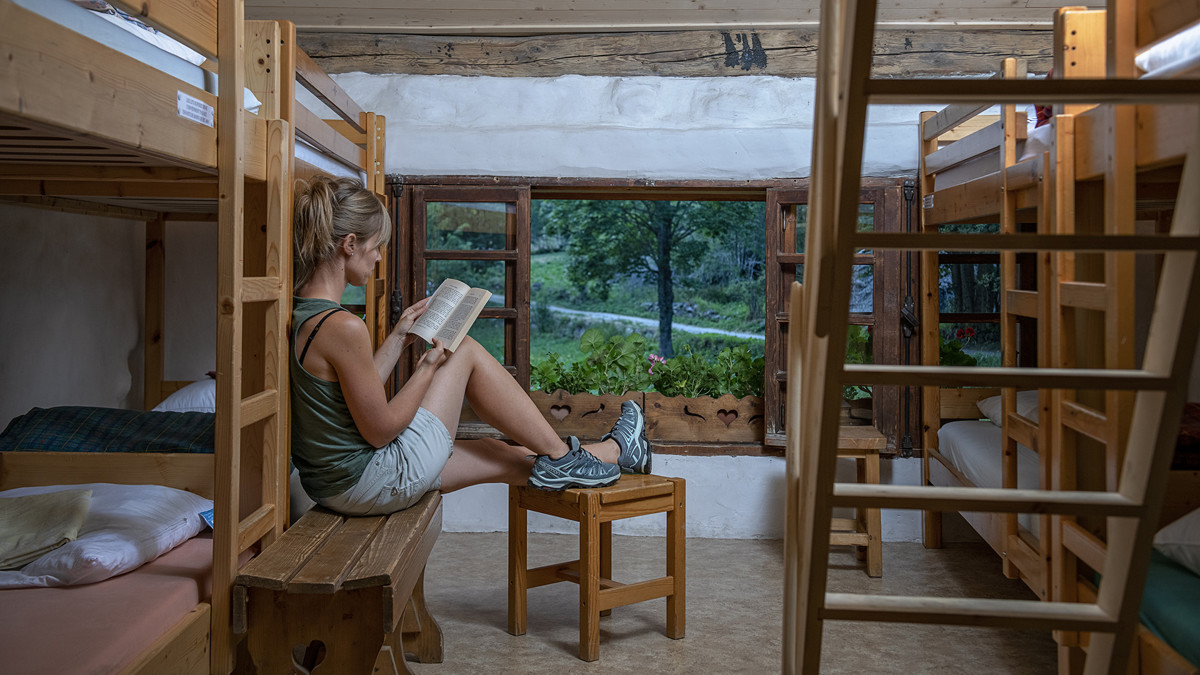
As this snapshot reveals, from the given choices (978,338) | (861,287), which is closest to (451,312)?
(861,287)

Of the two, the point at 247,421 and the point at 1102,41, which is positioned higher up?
the point at 1102,41

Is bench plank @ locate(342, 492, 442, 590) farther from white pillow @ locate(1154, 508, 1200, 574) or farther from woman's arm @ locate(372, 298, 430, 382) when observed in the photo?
white pillow @ locate(1154, 508, 1200, 574)

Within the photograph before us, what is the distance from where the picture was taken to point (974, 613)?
128 centimetres

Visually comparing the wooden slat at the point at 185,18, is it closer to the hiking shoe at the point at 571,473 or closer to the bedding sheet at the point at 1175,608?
the hiking shoe at the point at 571,473

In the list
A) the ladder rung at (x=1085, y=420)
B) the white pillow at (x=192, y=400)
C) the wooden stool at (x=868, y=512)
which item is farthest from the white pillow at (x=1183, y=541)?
the white pillow at (x=192, y=400)

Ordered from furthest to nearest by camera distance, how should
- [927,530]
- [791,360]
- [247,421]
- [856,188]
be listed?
1. [927,530]
2. [247,421]
3. [791,360]
4. [856,188]

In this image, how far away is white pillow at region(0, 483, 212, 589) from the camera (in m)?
1.75

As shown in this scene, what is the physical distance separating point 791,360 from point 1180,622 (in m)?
0.87

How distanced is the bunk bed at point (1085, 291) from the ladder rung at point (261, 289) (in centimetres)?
188

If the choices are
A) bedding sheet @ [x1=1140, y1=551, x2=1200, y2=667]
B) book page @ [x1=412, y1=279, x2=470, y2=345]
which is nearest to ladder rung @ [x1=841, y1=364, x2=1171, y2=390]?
bedding sheet @ [x1=1140, y1=551, x2=1200, y2=667]

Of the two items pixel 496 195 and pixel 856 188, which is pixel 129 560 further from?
pixel 496 195

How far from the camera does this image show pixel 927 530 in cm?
389

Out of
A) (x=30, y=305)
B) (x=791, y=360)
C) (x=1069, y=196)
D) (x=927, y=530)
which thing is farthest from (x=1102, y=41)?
(x=30, y=305)

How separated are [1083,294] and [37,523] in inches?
93.1
